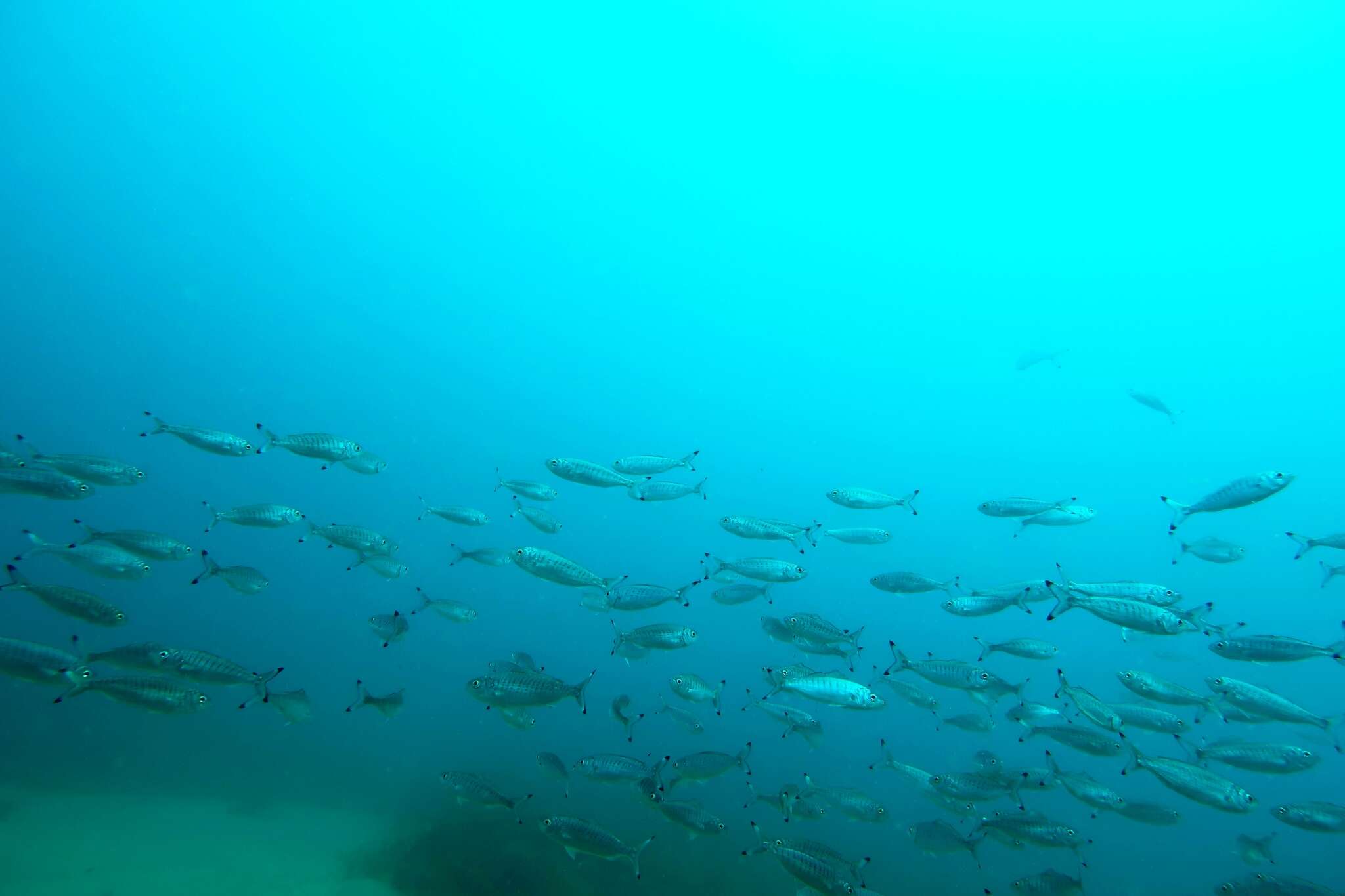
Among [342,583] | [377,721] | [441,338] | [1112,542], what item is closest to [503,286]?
[441,338]

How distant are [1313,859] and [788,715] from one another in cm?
3265

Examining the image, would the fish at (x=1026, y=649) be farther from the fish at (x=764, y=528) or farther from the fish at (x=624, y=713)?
the fish at (x=624, y=713)

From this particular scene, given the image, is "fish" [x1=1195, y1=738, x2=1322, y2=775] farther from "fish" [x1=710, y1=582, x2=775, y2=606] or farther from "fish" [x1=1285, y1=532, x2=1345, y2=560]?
"fish" [x1=710, y1=582, x2=775, y2=606]

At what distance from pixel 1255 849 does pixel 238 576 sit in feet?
45.2

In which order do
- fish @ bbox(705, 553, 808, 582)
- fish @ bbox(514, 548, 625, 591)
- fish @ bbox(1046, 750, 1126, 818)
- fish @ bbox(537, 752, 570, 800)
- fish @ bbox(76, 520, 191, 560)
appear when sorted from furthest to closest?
fish @ bbox(537, 752, 570, 800), fish @ bbox(705, 553, 808, 582), fish @ bbox(1046, 750, 1126, 818), fish @ bbox(76, 520, 191, 560), fish @ bbox(514, 548, 625, 591)

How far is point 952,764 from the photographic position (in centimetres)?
2933

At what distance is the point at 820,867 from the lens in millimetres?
5891

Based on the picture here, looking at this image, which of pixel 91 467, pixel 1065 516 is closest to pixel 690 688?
pixel 1065 516

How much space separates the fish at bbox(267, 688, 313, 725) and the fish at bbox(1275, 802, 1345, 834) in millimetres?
11800

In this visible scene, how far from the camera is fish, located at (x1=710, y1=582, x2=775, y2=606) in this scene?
28.0ft

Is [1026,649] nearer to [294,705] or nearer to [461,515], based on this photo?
[461,515]

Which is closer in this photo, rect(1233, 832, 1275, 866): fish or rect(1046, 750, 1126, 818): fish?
rect(1046, 750, 1126, 818): fish

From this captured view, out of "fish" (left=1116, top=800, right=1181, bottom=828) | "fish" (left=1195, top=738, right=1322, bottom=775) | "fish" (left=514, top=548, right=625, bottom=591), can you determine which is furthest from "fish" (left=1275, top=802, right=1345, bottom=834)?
"fish" (left=514, top=548, right=625, bottom=591)

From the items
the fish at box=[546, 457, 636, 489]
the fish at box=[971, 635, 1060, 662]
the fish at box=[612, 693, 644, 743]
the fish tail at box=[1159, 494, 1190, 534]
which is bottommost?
the fish at box=[612, 693, 644, 743]
